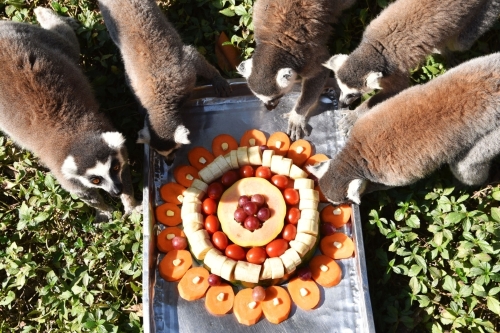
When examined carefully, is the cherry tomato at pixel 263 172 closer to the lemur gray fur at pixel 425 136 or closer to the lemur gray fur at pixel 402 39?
the lemur gray fur at pixel 425 136

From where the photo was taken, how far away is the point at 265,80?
5109mm

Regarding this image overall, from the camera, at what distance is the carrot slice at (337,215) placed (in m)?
5.08

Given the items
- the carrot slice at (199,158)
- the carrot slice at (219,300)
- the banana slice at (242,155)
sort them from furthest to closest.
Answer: the carrot slice at (199,158) < the banana slice at (242,155) < the carrot slice at (219,300)

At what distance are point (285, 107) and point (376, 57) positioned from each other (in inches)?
47.6

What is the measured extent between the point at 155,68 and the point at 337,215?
2550 millimetres

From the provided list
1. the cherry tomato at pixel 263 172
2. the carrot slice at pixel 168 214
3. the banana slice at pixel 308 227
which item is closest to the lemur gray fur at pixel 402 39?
the cherry tomato at pixel 263 172

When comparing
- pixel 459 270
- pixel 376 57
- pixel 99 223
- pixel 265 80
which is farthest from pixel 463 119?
pixel 99 223

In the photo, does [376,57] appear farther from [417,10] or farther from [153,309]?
[153,309]

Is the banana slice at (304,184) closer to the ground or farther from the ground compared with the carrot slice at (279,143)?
closer to the ground

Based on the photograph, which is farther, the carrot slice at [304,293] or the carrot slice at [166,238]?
the carrot slice at [166,238]

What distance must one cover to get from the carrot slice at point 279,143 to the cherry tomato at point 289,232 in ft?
2.97

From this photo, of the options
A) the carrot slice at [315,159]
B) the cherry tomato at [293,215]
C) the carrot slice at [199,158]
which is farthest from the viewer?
the carrot slice at [199,158]

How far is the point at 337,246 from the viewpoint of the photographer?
4945 mm

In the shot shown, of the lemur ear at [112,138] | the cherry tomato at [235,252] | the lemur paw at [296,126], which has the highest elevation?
the lemur ear at [112,138]
